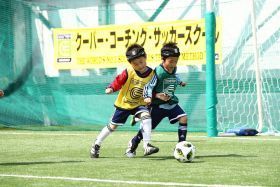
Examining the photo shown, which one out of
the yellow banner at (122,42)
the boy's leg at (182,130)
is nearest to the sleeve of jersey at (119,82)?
the boy's leg at (182,130)

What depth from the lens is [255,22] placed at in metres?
13.3

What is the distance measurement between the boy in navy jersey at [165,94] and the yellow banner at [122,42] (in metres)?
5.44

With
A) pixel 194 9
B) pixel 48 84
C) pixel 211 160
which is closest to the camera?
pixel 211 160

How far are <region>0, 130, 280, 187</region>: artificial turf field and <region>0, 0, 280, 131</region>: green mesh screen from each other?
138 inches

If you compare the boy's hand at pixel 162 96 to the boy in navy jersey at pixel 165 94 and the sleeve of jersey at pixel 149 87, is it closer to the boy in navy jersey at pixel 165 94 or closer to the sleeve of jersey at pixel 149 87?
the boy in navy jersey at pixel 165 94

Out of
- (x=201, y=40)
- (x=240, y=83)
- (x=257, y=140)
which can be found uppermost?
(x=201, y=40)

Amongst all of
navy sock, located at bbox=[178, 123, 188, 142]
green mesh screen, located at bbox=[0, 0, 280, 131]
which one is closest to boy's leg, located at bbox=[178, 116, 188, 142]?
Answer: navy sock, located at bbox=[178, 123, 188, 142]

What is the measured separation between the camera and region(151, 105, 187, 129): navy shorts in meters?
8.57

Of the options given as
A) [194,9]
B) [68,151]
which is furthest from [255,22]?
[68,151]

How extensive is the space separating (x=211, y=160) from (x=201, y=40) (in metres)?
6.78

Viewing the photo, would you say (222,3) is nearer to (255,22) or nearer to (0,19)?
(255,22)

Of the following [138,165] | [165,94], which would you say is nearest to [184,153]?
[138,165]

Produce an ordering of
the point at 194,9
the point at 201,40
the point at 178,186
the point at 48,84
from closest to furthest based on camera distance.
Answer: the point at 178,186
the point at 201,40
the point at 194,9
the point at 48,84

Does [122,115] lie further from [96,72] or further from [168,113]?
[96,72]
